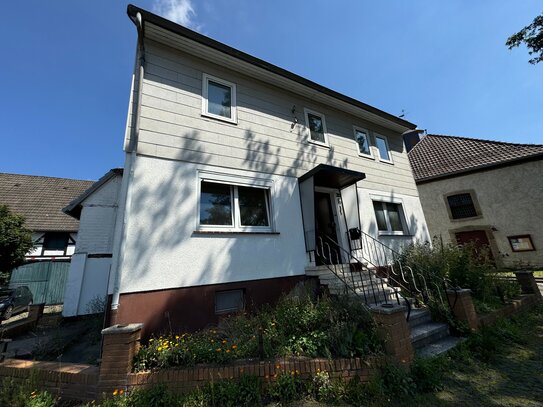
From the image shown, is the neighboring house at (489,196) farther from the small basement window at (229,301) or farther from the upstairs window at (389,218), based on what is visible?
the small basement window at (229,301)

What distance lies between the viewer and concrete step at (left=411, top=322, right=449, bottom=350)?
13.6 feet

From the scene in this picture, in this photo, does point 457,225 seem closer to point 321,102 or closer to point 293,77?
point 321,102

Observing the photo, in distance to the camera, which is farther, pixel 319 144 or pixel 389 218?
pixel 389 218

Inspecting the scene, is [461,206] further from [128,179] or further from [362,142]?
[128,179]

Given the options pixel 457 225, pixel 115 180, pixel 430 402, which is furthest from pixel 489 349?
pixel 457 225

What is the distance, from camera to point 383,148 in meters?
10.1

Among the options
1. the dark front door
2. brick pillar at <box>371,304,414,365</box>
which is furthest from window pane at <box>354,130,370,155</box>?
brick pillar at <box>371,304,414,365</box>

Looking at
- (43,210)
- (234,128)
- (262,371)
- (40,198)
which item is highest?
(40,198)

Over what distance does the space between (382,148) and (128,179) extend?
950 cm

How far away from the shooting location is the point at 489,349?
402 centimetres

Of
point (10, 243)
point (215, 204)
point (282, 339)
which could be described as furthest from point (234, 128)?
point (10, 243)

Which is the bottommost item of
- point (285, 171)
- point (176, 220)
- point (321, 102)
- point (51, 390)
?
point (51, 390)

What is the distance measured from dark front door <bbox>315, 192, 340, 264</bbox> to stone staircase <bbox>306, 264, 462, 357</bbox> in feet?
3.11

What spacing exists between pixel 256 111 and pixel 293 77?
6.03ft
